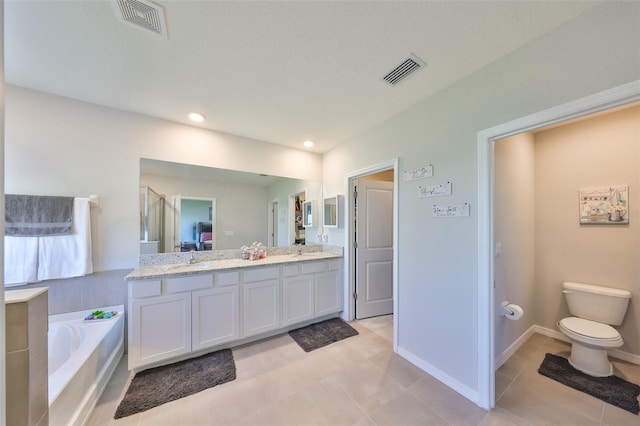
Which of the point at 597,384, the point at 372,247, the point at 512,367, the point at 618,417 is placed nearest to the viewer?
the point at 618,417

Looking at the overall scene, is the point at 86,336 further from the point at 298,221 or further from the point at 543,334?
the point at 543,334

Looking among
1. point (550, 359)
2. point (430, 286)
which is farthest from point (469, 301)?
point (550, 359)

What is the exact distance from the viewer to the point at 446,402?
5.49 ft

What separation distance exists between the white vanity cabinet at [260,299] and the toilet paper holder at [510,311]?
2.27 metres

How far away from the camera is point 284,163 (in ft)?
10.7

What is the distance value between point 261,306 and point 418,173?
2.21 meters

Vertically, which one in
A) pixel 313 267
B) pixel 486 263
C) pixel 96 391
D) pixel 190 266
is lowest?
pixel 96 391

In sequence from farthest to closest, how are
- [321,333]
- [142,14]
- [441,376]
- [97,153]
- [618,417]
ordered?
[321,333] < [97,153] < [441,376] < [618,417] < [142,14]

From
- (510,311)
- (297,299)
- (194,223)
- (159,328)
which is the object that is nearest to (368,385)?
(297,299)

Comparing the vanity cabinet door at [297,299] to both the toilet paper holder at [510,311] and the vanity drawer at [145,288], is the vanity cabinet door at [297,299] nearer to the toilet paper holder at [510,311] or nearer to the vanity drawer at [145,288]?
the vanity drawer at [145,288]

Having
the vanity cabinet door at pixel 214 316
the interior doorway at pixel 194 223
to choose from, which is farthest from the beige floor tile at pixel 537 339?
the interior doorway at pixel 194 223

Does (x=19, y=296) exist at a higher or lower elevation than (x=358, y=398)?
higher

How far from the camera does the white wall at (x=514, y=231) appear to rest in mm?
2043

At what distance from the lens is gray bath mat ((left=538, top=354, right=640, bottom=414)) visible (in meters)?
1.61
